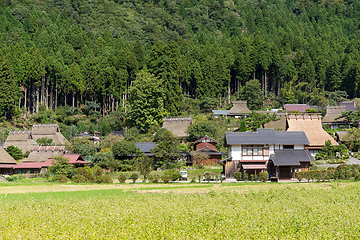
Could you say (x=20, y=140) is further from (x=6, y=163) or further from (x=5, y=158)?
(x=6, y=163)

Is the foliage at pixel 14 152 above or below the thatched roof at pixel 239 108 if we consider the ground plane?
below

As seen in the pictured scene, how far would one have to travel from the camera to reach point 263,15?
116562mm

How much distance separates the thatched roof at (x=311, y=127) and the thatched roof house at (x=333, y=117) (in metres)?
8.72

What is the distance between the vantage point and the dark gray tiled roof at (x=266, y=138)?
114 ft

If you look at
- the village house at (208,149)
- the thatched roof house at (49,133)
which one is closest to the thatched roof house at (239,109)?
the village house at (208,149)

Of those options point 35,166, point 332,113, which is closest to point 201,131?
point 35,166

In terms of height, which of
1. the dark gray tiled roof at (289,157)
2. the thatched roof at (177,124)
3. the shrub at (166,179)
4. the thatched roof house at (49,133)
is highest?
the thatched roof at (177,124)

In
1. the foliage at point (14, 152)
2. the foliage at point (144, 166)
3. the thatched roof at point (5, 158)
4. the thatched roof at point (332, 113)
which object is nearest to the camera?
the foliage at point (144, 166)

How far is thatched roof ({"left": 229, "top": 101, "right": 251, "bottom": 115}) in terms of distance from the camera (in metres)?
57.0

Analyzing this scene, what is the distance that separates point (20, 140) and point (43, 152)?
6.06 m

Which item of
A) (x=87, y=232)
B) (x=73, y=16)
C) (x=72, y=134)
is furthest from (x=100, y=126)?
(x=73, y=16)

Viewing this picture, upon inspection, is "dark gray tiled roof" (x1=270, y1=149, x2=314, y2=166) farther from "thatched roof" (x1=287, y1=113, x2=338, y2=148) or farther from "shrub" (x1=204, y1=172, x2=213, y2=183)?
"thatched roof" (x1=287, y1=113, x2=338, y2=148)

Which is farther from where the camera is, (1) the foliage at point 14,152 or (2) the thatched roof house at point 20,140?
(2) the thatched roof house at point 20,140

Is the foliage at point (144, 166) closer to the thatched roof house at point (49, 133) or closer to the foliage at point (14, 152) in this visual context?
the foliage at point (14, 152)
